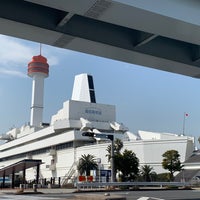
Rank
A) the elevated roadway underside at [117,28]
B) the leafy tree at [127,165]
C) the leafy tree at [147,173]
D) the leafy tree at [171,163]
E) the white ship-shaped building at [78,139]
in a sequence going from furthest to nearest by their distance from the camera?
the white ship-shaped building at [78,139] → the leafy tree at [147,173] → the leafy tree at [171,163] → the leafy tree at [127,165] → the elevated roadway underside at [117,28]

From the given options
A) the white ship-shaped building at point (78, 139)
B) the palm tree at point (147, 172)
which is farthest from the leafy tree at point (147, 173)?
the white ship-shaped building at point (78, 139)

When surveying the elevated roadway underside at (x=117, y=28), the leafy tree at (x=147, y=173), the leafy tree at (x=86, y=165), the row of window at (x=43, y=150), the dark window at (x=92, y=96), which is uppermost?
the dark window at (x=92, y=96)

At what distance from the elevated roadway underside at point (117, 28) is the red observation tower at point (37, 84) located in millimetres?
91767

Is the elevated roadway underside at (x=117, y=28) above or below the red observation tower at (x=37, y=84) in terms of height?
below

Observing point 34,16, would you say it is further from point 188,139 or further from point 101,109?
point 101,109

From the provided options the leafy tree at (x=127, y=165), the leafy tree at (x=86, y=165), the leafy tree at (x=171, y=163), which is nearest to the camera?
the leafy tree at (x=127, y=165)

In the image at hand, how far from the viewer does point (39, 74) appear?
4353 inches

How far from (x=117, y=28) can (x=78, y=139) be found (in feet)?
202

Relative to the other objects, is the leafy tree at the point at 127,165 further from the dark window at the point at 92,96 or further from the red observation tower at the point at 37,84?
the red observation tower at the point at 37,84

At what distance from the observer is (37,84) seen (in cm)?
10900

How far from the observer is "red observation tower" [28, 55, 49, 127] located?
106125 millimetres

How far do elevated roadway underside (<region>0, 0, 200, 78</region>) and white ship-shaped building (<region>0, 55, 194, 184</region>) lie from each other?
46186 mm

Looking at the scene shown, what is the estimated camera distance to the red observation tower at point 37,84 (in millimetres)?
106125

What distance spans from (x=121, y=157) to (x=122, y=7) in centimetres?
4267
